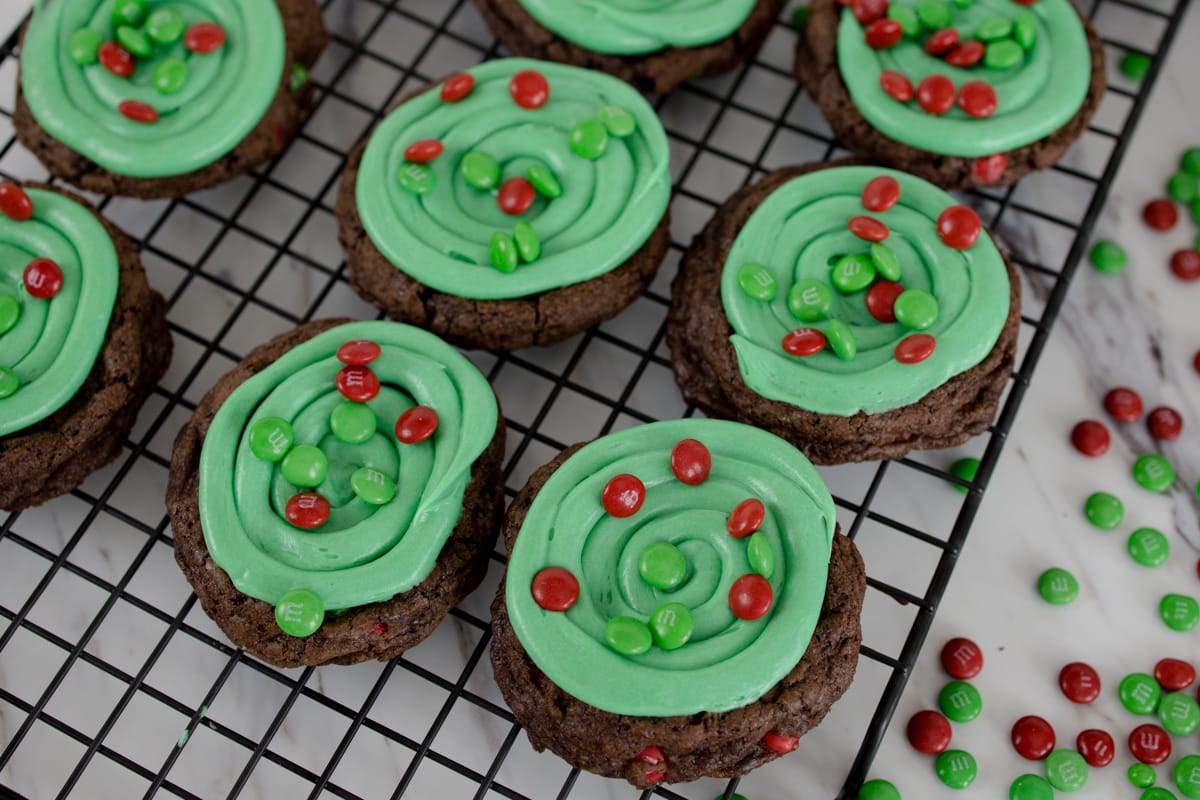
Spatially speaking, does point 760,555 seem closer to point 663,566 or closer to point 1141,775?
point 663,566

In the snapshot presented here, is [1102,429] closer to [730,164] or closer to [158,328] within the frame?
[730,164]

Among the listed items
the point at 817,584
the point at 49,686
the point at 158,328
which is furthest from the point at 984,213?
the point at 49,686

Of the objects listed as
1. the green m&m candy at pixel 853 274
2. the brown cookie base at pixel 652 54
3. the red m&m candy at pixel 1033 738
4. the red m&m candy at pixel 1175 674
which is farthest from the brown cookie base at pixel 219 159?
the red m&m candy at pixel 1175 674

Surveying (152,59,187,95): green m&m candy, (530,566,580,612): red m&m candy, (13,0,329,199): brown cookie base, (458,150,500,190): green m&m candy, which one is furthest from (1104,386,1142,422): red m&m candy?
(152,59,187,95): green m&m candy

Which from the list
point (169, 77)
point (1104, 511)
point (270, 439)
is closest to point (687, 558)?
point (270, 439)

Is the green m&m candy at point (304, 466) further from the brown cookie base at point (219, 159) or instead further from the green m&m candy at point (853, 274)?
the green m&m candy at point (853, 274)

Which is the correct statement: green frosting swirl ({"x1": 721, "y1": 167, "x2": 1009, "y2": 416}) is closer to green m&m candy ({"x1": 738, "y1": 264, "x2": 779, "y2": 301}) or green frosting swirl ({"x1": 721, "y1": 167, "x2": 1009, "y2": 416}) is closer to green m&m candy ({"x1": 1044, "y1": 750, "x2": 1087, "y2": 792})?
green m&m candy ({"x1": 738, "y1": 264, "x2": 779, "y2": 301})
